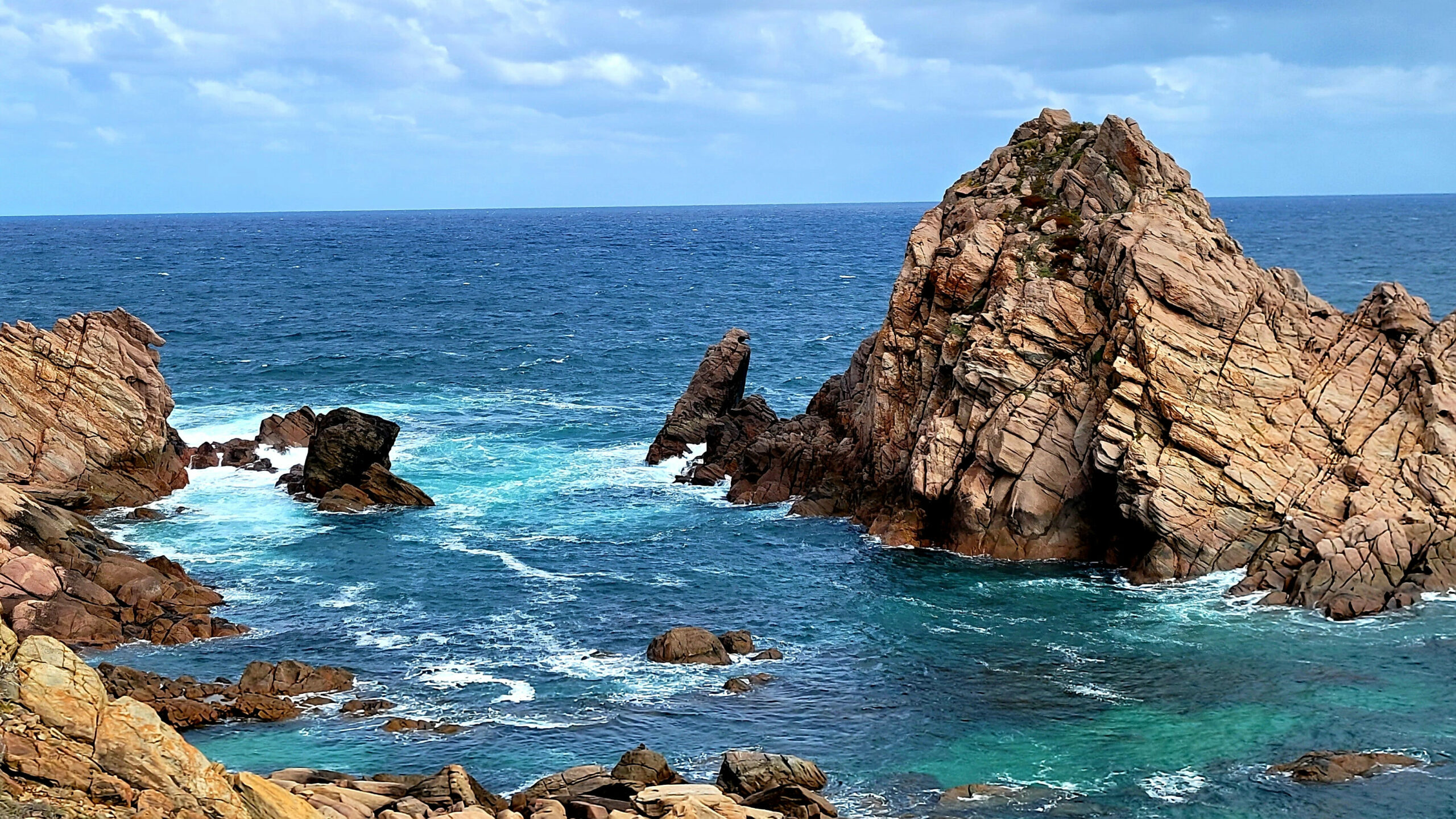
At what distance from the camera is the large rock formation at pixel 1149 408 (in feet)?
185

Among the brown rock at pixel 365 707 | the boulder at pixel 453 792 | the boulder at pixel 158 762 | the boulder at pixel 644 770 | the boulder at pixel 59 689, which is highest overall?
the boulder at pixel 59 689

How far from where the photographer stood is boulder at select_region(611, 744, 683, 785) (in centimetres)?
3859

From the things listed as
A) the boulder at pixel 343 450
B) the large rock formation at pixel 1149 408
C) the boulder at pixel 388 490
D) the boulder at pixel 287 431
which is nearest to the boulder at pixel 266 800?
the large rock formation at pixel 1149 408

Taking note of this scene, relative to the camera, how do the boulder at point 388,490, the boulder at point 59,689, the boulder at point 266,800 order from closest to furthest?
the boulder at point 59,689, the boulder at point 266,800, the boulder at point 388,490

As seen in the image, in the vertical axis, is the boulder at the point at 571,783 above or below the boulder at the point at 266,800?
below

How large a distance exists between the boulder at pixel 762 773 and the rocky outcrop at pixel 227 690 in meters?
16.3

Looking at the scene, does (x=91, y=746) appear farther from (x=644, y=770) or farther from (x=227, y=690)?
(x=227, y=690)

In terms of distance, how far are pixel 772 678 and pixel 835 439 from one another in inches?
1117

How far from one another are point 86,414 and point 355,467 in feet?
46.5

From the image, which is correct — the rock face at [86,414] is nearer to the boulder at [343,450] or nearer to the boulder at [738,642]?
the boulder at [343,450]

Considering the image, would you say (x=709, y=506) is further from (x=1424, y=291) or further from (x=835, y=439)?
(x=1424, y=291)

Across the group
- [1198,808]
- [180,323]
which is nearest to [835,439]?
[1198,808]

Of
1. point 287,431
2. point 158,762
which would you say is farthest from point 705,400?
point 158,762

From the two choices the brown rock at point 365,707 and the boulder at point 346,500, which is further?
the boulder at point 346,500
